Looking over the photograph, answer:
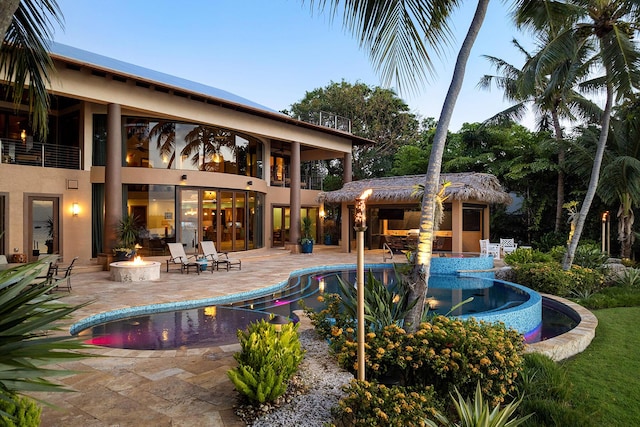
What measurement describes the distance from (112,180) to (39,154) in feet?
9.68

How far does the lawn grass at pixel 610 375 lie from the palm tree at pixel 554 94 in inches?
258

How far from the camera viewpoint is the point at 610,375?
201 inches

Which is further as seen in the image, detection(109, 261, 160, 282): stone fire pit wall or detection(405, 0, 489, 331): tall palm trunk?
detection(109, 261, 160, 282): stone fire pit wall

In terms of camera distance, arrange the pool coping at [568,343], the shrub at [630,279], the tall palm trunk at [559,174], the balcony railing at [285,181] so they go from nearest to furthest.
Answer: the pool coping at [568,343], the shrub at [630,279], the tall palm trunk at [559,174], the balcony railing at [285,181]

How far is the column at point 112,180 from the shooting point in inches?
512

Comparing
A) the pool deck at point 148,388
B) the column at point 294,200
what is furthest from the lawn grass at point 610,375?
the column at point 294,200

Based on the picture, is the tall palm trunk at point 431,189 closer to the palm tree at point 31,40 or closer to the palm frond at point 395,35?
the palm frond at point 395,35

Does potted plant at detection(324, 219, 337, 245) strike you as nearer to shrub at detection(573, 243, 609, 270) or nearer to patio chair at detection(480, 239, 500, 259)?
patio chair at detection(480, 239, 500, 259)

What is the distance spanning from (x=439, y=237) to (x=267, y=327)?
1705cm

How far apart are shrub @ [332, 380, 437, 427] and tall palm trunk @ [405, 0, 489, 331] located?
1.29 m

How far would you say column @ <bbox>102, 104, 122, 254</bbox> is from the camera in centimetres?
1299

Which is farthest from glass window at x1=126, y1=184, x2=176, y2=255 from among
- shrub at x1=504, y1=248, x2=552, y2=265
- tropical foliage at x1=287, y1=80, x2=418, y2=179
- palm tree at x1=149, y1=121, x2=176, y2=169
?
tropical foliage at x1=287, y1=80, x2=418, y2=179

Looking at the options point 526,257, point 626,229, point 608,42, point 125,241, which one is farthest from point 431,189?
point 626,229

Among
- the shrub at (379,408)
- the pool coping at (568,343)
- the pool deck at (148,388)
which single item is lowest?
the pool coping at (568,343)
